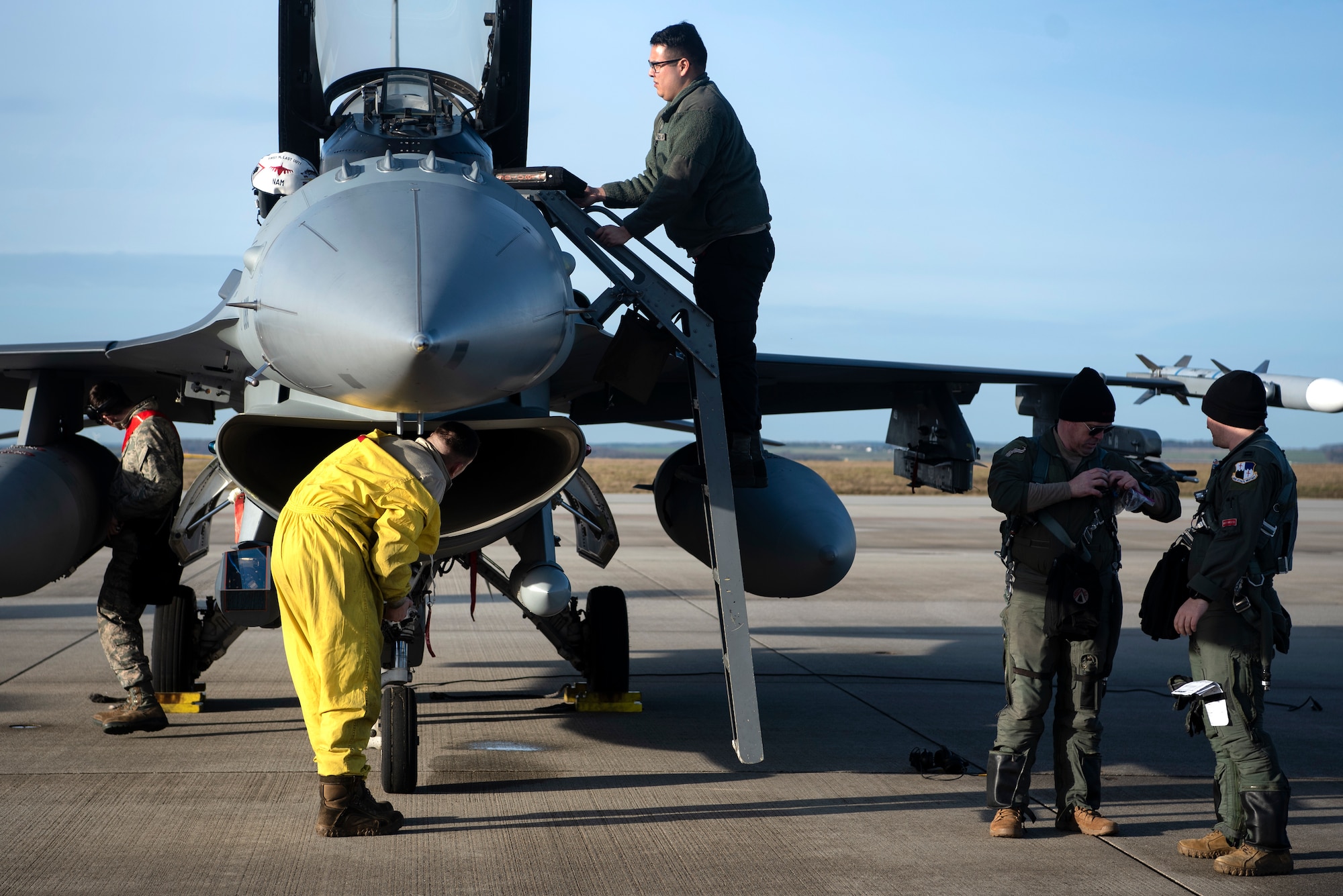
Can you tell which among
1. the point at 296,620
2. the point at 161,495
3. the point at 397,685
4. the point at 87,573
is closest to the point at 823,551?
the point at 397,685

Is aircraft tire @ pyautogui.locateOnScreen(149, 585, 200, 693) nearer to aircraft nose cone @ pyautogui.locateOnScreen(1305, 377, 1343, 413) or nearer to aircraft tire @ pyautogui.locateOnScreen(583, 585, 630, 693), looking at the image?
aircraft tire @ pyautogui.locateOnScreen(583, 585, 630, 693)

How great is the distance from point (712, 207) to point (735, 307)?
481 mm

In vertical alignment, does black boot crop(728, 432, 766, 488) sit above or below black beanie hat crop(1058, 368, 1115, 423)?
below

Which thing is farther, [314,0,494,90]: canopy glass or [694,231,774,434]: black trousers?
[314,0,494,90]: canopy glass

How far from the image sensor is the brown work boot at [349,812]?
168 inches

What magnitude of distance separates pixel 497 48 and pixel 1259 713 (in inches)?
185

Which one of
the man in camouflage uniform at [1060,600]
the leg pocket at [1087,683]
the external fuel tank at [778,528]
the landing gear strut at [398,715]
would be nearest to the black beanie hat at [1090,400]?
the man in camouflage uniform at [1060,600]

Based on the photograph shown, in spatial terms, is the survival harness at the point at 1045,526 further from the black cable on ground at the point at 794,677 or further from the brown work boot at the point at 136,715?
the brown work boot at the point at 136,715

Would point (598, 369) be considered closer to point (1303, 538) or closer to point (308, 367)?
point (308, 367)

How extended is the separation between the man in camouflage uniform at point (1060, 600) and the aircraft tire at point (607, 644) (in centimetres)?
291

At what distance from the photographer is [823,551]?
21.2ft

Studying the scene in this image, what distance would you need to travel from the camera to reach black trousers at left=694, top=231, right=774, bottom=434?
553 centimetres

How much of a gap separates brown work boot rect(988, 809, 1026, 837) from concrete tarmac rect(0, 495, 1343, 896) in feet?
0.20

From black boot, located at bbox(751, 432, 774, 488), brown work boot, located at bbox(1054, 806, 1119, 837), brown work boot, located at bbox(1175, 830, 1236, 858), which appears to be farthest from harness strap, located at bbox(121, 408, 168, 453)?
brown work boot, located at bbox(1175, 830, 1236, 858)
